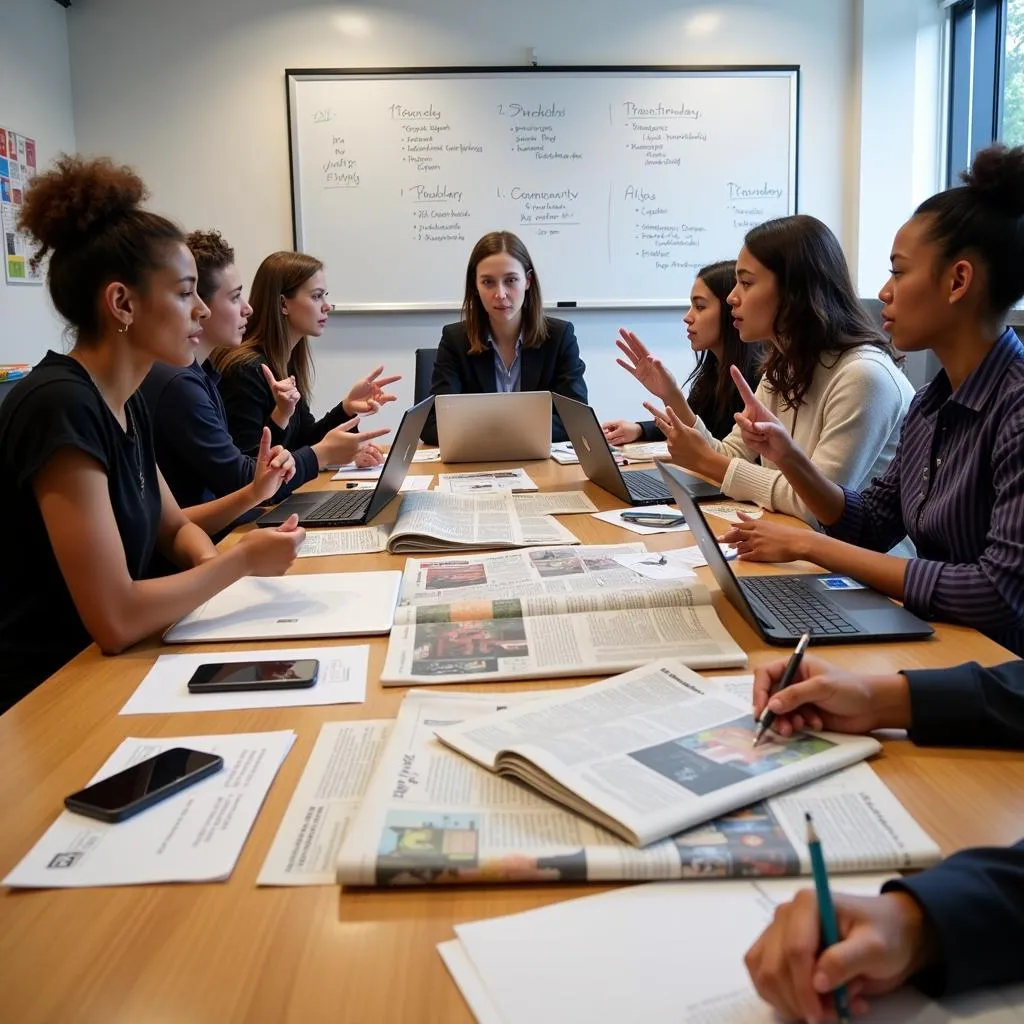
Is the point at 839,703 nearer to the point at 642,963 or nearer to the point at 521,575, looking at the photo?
the point at 642,963

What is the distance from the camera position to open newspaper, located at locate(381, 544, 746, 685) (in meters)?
1.03

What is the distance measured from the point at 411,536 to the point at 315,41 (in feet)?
10.5

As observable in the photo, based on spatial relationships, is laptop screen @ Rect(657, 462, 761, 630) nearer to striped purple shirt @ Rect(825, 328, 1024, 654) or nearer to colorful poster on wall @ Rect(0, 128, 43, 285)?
striped purple shirt @ Rect(825, 328, 1024, 654)

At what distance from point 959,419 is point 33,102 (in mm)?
3670

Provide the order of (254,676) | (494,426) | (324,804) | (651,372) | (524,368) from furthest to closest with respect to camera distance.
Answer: (524,368) < (494,426) < (651,372) < (254,676) < (324,804)

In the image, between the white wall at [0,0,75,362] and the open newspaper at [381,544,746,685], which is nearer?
the open newspaper at [381,544,746,685]

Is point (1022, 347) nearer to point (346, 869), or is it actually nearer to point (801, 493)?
point (801, 493)

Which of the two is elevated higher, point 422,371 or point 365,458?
point 422,371

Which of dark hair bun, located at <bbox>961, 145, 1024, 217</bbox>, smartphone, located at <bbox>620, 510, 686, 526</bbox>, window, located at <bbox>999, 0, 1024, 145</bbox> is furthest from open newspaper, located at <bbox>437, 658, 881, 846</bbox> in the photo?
window, located at <bbox>999, 0, 1024, 145</bbox>

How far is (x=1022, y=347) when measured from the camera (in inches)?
54.6

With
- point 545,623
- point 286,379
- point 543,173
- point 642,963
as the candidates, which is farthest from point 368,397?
point 642,963

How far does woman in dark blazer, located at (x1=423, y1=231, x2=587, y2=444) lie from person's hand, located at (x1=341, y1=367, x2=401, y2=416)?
53 cm

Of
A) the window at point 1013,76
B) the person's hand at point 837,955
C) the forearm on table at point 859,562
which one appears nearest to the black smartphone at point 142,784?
the person's hand at point 837,955

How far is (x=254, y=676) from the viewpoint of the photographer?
101 centimetres
